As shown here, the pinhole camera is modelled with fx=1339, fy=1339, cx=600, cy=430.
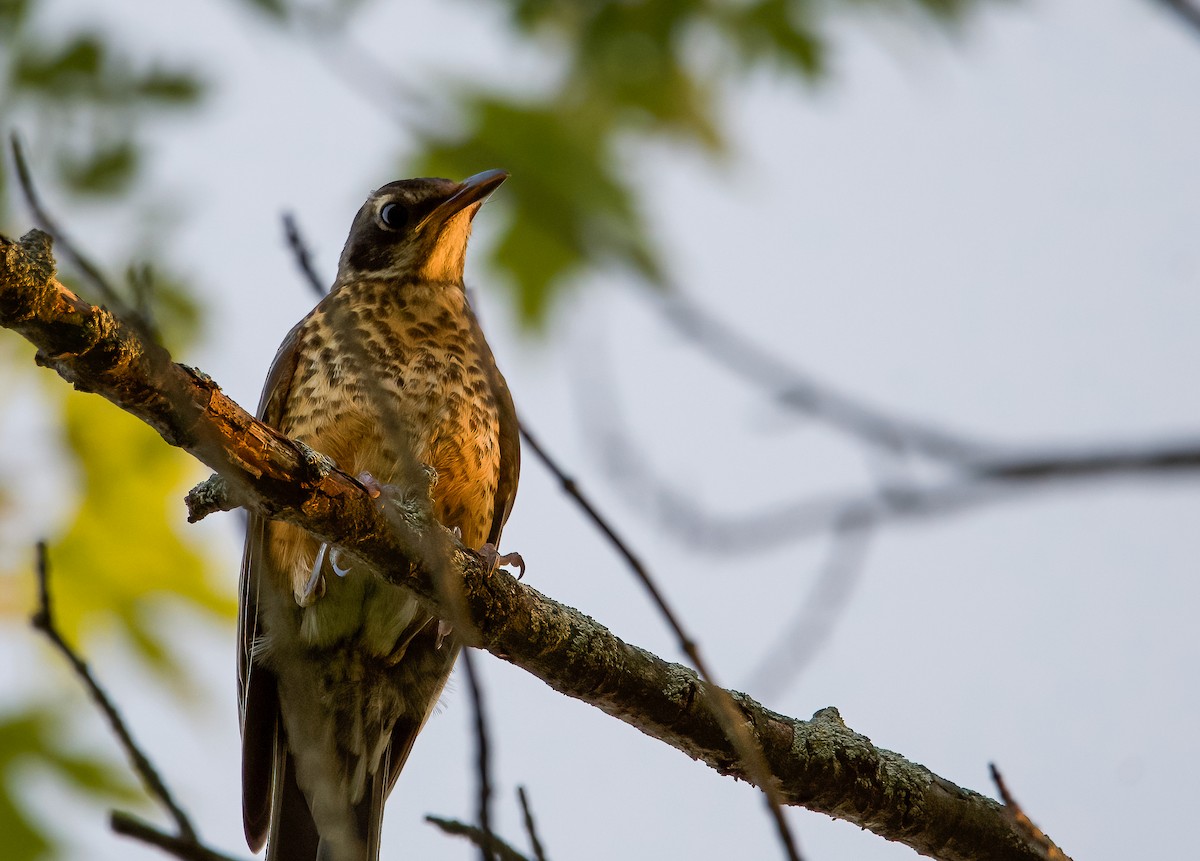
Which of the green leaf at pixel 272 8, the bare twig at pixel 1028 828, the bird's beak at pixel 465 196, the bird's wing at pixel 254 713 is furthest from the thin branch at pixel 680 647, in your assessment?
the bird's beak at pixel 465 196

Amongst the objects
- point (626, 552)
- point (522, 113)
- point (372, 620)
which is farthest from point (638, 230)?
point (372, 620)

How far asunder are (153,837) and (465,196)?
401 centimetres

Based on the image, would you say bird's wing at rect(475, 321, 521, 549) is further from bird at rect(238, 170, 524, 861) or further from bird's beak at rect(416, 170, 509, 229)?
bird's beak at rect(416, 170, 509, 229)

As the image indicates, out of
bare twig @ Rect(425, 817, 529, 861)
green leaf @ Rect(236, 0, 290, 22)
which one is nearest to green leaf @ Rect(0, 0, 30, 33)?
green leaf @ Rect(236, 0, 290, 22)

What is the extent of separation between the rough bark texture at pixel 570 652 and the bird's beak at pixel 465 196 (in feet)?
7.34

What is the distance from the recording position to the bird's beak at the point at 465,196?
17.6ft

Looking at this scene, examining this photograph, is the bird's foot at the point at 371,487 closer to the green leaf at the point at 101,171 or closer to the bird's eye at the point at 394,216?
the green leaf at the point at 101,171

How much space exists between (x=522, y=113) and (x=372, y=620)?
1724 millimetres

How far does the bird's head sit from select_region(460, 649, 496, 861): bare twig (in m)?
3.42

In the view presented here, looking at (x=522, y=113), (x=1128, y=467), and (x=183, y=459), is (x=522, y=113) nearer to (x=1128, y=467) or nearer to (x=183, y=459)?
(x=183, y=459)

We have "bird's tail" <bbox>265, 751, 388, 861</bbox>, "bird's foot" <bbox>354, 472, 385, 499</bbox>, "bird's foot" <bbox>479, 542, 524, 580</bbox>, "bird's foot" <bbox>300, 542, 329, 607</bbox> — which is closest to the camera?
"bird's foot" <bbox>354, 472, 385, 499</bbox>

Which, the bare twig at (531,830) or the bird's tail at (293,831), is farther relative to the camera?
the bird's tail at (293,831)

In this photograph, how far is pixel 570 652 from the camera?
3.55 metres

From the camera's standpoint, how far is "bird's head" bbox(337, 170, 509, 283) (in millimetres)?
5551
